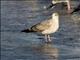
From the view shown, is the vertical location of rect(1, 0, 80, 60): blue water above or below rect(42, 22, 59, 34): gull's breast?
below

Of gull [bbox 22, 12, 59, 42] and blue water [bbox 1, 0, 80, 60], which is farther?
gull [bbox 22, 12, 59, 42]

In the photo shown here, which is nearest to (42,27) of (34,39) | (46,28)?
(46,28)

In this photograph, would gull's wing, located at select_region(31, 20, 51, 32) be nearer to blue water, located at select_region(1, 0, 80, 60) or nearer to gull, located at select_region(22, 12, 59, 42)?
gull, located at select_region(22, 12, 59, 42)

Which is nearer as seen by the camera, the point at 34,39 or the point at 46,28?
the point at 46,28

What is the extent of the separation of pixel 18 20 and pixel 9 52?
495cm

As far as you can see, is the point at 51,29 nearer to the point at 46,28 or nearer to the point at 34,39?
the point at 46,28

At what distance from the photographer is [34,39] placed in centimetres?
1189

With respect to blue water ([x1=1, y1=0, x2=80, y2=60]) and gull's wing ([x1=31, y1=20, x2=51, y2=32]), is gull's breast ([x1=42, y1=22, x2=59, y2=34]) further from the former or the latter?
blue water ([x1=1, y1=0, x2=80, y2=60])

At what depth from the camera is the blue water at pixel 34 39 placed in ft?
33.1

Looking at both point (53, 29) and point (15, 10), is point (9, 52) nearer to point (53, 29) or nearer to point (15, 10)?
point (53, 29)

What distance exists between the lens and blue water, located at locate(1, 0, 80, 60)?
10.1 meters

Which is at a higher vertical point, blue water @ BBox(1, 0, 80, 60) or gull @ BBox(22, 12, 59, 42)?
gull @ BBox(22, 12, 59, 42)

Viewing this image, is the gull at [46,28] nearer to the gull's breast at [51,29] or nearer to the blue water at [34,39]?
the gull's breast at [51,29]

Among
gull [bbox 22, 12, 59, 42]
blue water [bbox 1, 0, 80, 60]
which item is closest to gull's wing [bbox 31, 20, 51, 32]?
gull [bbox 22, 12, 59, 42]
